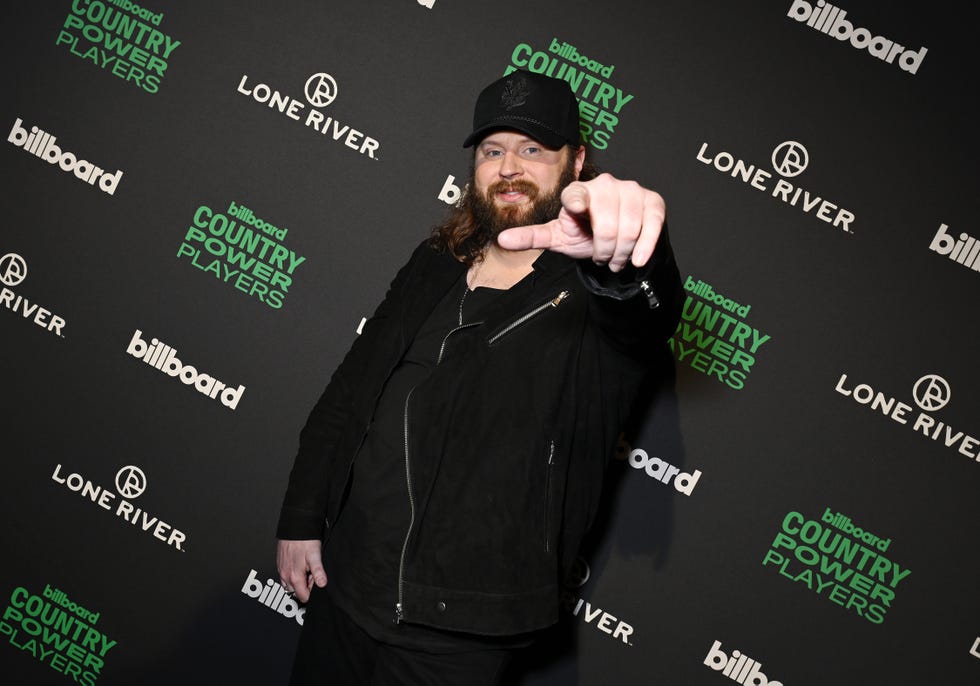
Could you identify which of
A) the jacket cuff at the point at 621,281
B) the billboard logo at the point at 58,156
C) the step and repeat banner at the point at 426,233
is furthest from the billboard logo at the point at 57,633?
the jacket cuff at the point at 621,281

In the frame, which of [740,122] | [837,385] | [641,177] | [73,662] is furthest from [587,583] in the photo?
[73,662]

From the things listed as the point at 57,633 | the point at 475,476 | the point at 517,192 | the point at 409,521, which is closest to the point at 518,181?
the point at 517,192

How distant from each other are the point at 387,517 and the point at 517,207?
758 millimetres

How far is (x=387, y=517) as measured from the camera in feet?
5.41

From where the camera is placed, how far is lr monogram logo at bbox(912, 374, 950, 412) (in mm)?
2219

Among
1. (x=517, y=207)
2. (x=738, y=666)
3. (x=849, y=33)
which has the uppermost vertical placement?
(x=849, y=33)

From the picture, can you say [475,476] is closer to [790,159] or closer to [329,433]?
[329,433]

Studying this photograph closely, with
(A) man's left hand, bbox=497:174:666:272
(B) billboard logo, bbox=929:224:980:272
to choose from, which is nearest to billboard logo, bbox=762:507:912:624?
(B) billboard logo, bbox=929:224:980:272

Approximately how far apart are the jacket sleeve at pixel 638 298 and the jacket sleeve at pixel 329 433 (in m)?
0.70

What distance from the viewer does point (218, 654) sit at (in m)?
2.55

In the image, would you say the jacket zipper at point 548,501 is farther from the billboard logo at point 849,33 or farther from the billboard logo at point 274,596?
the billboard logo at point 849,33

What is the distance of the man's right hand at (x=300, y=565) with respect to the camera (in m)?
1.92

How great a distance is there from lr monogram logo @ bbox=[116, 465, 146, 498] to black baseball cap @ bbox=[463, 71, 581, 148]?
1.53m

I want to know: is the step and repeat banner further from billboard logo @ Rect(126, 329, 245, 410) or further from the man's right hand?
the man's right hand
